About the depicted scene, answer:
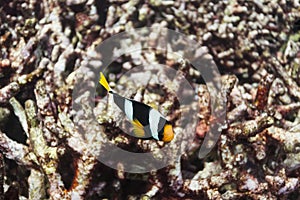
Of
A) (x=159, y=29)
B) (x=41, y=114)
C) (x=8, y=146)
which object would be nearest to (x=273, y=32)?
(x=159, y=29)

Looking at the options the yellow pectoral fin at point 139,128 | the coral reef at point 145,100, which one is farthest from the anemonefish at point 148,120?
the coral reef at point 145,100

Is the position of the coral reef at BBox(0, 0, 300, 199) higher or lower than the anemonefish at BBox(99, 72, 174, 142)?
lower

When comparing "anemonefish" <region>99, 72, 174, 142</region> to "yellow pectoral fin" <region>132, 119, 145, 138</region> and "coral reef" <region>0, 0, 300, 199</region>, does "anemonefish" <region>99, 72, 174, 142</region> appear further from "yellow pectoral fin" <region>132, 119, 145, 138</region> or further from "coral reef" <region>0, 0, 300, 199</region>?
"coral reef" <region>0, 0, 300, 199</region>

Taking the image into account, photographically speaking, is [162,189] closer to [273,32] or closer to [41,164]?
[41,164]

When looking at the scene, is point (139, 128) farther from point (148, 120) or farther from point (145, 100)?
point (145, 100)

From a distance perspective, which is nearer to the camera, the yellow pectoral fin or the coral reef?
the yellow pectoral fin

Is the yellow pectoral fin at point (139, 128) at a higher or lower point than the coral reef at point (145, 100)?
higher

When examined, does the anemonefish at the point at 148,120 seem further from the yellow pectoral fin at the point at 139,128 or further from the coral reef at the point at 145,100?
the coral reef at the point at 145,100

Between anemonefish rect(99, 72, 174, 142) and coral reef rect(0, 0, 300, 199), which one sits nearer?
Answer: anemonefish rect(99, 72, 174, 142)

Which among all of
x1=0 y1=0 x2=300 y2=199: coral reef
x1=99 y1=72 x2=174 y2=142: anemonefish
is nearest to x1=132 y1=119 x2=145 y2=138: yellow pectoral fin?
x1=99 y1=72 x2=174 y2=142: anemonefish

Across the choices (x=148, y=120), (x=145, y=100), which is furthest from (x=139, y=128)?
(x=145, y=100)

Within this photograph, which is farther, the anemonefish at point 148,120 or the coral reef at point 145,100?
the coral reef at point 145,100

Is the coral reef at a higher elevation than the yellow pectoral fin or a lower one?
lower
